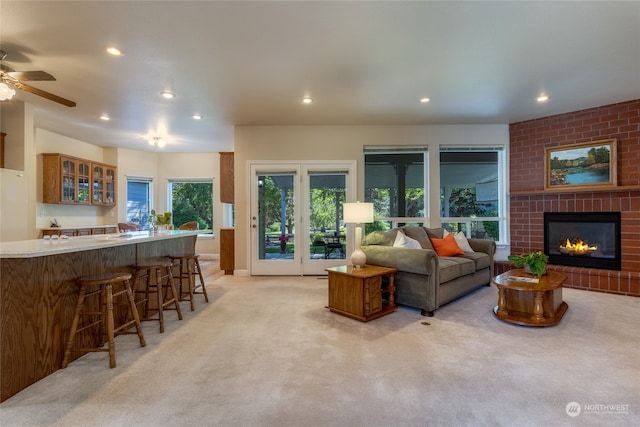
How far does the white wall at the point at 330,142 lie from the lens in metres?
5.09

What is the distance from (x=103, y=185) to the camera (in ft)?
20.8

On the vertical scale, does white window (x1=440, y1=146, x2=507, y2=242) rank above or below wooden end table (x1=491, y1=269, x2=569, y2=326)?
above

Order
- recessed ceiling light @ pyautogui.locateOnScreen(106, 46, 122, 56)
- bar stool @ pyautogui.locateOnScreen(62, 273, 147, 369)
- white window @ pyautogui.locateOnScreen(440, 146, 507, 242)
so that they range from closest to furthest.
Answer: bar stool @ pyautogui.locateOnScreen(62, 273, 147, 369), recessed ceiling light @ pyautogui.locateOnScreen(106, 46, 122, 56), white window @ pyautogui.locateOnScreen(440, 146, 507, 242)

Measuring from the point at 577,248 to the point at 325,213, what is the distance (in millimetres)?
3863

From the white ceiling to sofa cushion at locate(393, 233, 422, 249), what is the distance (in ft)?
5.97

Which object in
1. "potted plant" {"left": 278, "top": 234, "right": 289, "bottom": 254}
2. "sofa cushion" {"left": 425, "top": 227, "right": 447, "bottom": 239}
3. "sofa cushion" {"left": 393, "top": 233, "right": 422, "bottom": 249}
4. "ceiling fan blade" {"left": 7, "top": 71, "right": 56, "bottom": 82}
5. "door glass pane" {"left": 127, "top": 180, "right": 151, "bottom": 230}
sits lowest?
"potted plant" {"left": 278, "top": 234, "right": 289, "bottom": 254}

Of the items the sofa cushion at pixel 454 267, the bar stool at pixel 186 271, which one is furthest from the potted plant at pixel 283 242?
the sofa cushion at pixel 454 267

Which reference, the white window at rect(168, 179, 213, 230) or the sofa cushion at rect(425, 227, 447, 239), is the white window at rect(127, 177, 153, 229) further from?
Result: the sofa cushion at rect(425, 227, 447, 239)

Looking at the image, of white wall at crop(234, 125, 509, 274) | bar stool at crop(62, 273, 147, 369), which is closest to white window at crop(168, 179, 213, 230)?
white wall at crop(234, 125, 509, 274)

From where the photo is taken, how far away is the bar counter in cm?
178

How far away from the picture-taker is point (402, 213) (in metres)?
5.25

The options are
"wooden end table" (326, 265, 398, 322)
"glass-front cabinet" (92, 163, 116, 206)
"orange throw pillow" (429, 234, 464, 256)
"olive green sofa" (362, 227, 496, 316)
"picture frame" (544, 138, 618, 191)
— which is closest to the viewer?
"wooden end table" (326, 265, 398, 322)

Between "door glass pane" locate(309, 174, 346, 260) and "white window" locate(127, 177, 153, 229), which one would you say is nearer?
"door glass pane" locate(309, 174, 346, 260)

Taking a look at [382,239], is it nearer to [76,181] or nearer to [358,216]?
[358,216]
